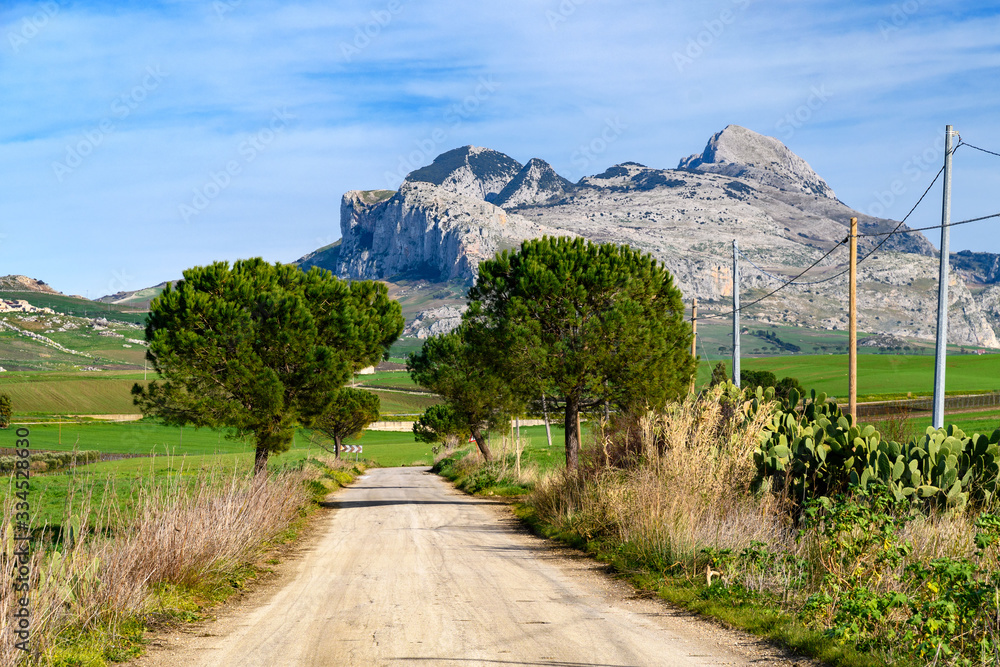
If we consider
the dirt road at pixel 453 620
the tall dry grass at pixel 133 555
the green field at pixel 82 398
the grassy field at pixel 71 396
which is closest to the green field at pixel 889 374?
the green field at pixel 82 398

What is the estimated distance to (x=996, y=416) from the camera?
54.9m

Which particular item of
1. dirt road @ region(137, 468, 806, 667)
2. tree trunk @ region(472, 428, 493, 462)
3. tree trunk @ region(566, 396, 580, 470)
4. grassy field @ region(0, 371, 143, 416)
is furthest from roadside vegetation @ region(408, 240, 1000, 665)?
grassy field @ region(0, 371, 143, 416)

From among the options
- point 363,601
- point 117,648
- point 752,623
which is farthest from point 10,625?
point 752,623

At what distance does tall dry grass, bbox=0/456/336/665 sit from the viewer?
22.4ft

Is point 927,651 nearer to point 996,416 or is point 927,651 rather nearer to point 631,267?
point 631,267

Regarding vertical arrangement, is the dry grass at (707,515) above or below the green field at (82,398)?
above

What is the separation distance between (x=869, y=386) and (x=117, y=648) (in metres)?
127

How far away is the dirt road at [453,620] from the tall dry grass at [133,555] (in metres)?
0.70

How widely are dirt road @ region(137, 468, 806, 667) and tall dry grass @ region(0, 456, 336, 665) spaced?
0.70 meters

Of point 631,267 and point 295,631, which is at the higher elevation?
point 631,267

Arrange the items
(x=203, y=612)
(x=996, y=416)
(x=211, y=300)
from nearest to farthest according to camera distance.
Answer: (x=203, y=612)
(x=211, y=300)
(x=996, y=416)

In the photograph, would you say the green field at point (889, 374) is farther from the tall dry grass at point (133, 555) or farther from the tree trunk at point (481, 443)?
the tall dry grass at point (133, 555)

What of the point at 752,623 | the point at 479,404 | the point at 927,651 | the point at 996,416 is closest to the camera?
the point at 927,651

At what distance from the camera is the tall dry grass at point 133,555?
22.4 ft
